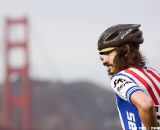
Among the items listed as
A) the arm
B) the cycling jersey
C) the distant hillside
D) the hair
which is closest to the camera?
the arm

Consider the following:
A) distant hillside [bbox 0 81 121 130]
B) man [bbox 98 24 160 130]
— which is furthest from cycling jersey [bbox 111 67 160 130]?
distant hillside [bbox 0 81 121 130]

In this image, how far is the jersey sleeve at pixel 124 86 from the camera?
258cm

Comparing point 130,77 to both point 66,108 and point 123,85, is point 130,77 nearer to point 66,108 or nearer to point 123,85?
point 123,85

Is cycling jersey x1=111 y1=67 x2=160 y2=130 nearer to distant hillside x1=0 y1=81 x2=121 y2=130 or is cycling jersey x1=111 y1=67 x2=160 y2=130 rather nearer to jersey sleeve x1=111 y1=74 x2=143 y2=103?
jersey sleeve x1=111 y1=74 x2=143 y2=103

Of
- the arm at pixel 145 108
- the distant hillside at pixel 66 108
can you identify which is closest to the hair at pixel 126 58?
the arm at pixel 145 108

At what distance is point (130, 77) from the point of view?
2.66 metres

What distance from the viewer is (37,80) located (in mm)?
95000

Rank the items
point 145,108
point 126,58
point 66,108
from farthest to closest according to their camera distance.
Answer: point 66,108 → point 126,58 → point 145,108

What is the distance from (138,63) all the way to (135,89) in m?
0.24

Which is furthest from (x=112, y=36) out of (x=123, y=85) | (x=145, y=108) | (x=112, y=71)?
(x=145, y=108)

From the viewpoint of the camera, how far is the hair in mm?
2752

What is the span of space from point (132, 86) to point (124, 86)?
40mm

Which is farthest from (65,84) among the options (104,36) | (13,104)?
(104,36)

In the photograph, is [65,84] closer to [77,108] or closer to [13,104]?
[77,108]
